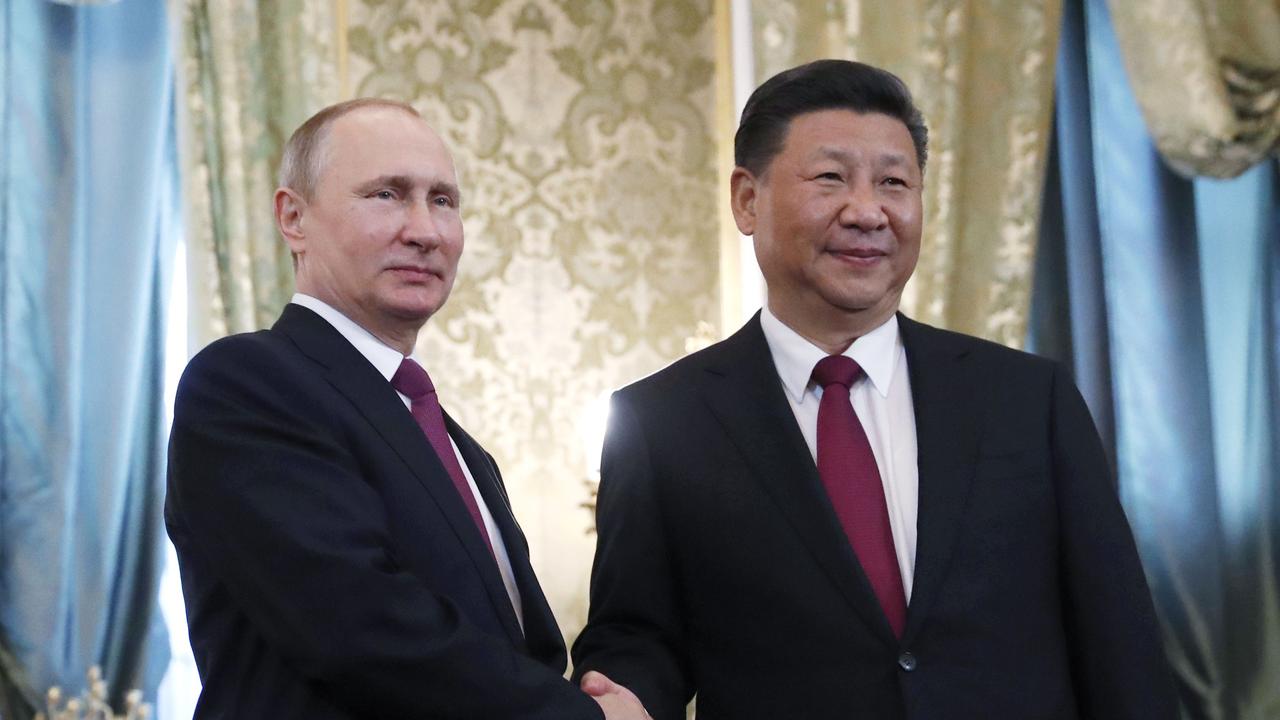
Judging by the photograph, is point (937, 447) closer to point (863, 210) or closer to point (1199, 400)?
point (863, 210)

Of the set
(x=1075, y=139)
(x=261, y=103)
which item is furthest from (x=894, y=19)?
(x=261, y=103)

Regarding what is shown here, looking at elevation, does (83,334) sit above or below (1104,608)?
above

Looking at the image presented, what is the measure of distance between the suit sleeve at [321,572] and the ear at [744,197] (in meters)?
0.79

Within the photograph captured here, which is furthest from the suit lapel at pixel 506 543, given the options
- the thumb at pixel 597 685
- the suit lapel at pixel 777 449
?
the suit lapel at pixel 777 449

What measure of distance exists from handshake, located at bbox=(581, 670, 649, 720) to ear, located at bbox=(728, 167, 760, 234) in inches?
29.5

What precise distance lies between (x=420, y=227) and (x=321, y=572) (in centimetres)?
58

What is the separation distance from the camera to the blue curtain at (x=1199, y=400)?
432 cm

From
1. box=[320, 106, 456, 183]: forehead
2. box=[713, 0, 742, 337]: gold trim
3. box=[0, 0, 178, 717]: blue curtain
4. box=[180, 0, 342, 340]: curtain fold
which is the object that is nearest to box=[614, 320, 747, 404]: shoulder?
box=[320, 106, 456, 183]: forehead

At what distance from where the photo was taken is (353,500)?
5.99ft

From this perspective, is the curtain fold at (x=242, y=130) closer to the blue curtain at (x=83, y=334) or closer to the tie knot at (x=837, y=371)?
the blue curtain at (x=83, y=334)

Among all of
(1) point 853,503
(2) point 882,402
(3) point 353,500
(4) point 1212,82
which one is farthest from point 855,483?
(4) point 1212,82

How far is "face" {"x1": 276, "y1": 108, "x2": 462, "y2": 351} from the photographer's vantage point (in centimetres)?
210

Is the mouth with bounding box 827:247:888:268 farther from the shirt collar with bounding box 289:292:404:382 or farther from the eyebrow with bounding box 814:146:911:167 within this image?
the shirt collar with bounding box 289:292:404:382

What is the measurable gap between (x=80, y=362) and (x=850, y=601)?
301 centimetres
